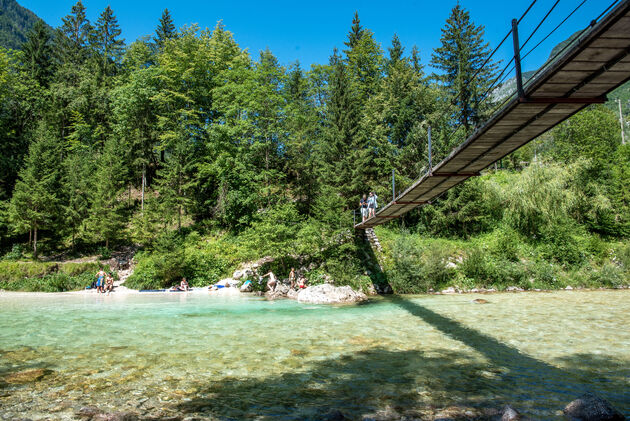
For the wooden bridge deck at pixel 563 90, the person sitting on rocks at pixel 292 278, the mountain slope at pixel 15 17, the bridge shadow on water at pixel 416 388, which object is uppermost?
the mountain slope at pixel 15 17

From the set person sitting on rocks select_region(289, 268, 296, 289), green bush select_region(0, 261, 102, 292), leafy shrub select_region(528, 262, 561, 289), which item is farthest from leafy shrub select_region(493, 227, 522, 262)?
green bush select_region(0, 261, 102, 292)

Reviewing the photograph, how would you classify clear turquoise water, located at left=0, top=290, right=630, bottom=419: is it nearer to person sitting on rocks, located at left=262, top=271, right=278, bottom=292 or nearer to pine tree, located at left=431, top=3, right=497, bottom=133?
person sitting on rocks, located at left=262, top=271, right=278, bottom=292

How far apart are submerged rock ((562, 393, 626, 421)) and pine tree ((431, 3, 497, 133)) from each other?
2413 cm

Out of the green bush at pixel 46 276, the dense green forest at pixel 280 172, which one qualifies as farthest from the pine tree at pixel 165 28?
the green bush at pixel 46 276

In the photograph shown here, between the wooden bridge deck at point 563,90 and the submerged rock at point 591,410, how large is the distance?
149 inches

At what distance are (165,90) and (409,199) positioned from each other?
91.1 feet

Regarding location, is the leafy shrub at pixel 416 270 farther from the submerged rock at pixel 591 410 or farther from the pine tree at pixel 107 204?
the pine tree at pixel 107 204

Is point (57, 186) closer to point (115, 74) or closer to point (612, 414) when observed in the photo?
point (115, 74)

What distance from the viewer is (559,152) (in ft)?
112

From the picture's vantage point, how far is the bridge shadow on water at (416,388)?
427 cm

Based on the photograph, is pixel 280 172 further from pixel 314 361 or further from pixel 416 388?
pixel 416 388

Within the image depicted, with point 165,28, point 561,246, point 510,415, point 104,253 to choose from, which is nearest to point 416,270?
point 561,246

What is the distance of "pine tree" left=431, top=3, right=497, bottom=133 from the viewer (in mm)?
26250

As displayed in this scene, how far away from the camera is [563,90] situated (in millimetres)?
4629
